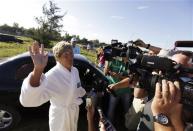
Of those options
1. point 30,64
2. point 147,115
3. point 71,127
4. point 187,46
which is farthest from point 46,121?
point 187,46

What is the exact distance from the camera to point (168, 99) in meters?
1.78

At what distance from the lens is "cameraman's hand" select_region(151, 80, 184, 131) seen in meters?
1.77

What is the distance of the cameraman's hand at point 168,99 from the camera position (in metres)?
1.77

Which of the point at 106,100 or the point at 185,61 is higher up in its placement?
the point at 185,61

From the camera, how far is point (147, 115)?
8.20ft

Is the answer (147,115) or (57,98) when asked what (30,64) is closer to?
(57,98)

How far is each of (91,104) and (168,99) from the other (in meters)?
1.49

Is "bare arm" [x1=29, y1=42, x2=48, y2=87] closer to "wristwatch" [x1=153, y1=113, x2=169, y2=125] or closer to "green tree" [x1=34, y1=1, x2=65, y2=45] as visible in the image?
"wristwatch" [x1=153, y1=113, x2=169, y2=125]

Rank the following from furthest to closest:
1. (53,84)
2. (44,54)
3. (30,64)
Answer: (30,64) < (53,84) < (44,54)

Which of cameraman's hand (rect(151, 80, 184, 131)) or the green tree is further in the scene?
the green tree

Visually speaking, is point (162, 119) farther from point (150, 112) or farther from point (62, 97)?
point (62, 97)

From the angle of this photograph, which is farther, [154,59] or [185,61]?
[185,61]

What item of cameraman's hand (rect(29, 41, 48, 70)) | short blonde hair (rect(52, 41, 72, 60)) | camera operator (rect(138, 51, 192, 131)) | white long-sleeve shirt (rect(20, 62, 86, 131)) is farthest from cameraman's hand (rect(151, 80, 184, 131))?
short blonde hair (rect(52, 41, 72, 60))

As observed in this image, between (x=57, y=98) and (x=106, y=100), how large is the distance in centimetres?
219
